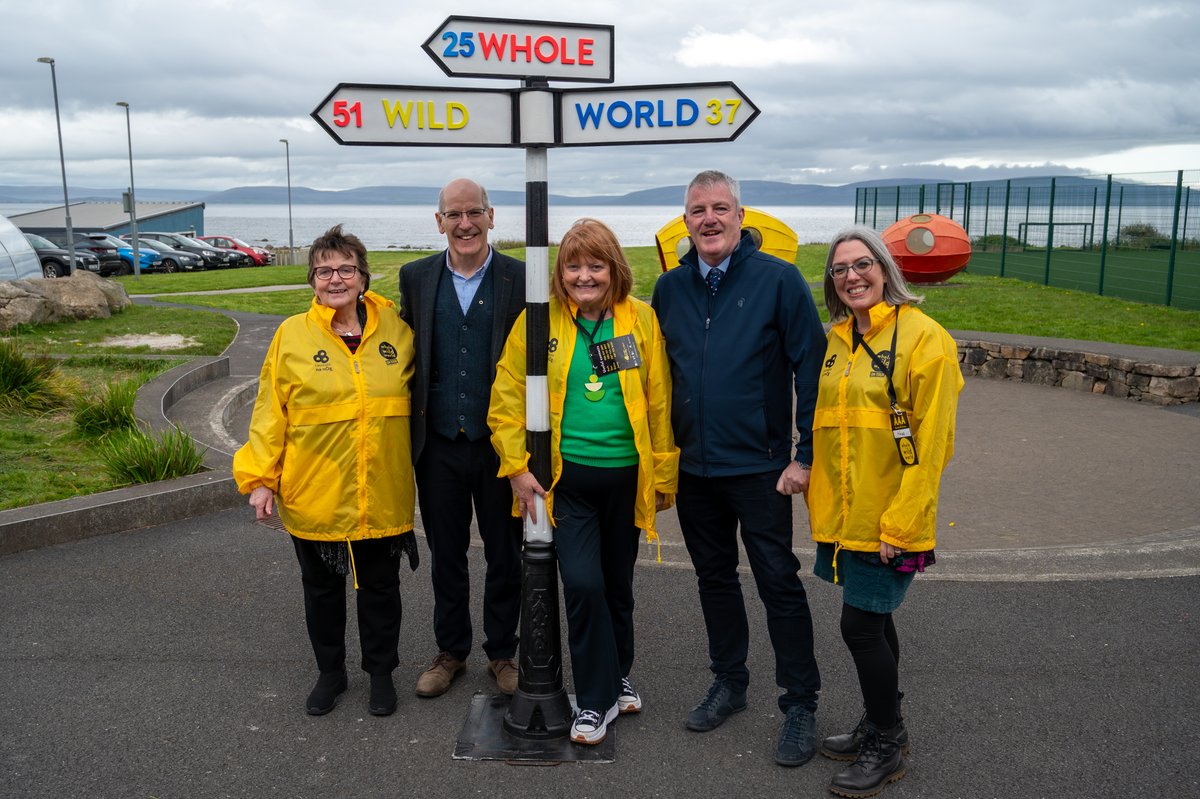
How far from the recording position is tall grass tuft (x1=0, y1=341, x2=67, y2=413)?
375 inches

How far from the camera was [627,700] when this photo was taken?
165 inches

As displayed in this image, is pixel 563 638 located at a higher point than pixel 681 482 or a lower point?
lower

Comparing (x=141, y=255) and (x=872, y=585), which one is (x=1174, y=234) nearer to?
(x=872, y=585)

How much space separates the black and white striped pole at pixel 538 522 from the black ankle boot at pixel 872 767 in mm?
1065

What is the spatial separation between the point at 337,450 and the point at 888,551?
6.74 feet

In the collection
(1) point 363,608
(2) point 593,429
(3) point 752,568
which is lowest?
(1) point 363,608

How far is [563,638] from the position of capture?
498cm

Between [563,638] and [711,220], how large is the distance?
2.18 m

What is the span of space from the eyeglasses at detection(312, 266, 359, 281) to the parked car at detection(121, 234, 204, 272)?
40433 millimetres

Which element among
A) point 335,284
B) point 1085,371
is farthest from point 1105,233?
point 335,284

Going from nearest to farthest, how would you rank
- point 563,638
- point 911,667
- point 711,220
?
point 711,220 → point 911,667 → point 563,638

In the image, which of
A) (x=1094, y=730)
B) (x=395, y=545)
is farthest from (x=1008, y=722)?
(x=395, y=545)

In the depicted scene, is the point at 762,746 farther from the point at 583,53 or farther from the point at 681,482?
the point at 583,53

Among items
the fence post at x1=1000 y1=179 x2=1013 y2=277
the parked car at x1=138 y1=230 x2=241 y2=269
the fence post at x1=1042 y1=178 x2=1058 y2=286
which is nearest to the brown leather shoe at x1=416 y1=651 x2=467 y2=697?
the fence post at x1=1042 y1=178 x2=1058 y2=286
